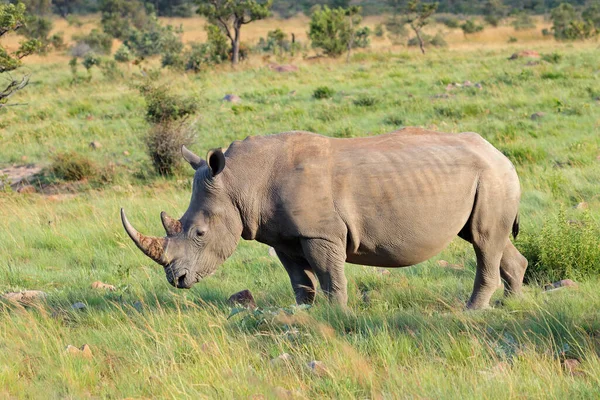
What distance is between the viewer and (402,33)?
45.5m

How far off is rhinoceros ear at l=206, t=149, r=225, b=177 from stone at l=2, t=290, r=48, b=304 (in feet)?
6.14

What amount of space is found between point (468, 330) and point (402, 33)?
4200 cm

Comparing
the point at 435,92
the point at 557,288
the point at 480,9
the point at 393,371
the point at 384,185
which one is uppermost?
the point at 384,185

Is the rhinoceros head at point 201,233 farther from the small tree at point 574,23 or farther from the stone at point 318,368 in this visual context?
the small tree at point 574,23

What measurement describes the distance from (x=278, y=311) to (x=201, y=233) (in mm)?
780

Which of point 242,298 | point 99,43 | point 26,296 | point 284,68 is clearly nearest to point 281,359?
point 242,298

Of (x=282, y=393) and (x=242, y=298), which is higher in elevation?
(x=282, y=393)

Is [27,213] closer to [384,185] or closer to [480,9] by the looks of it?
[384,185]

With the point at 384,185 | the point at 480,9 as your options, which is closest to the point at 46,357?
the point at 384,185

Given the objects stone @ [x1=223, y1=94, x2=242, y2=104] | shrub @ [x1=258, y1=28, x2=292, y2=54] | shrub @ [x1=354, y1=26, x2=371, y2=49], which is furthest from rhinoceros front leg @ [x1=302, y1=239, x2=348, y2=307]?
shrub @ [x1=354, y1=26, x2=371, y2=49]

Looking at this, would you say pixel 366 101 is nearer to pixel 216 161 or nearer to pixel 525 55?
pixel 525 55

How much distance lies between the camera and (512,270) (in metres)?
6.38

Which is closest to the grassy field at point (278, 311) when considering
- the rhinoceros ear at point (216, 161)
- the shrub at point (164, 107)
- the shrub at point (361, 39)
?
the shrub at point (164, 107)

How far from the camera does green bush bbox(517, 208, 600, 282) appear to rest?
270 inches
